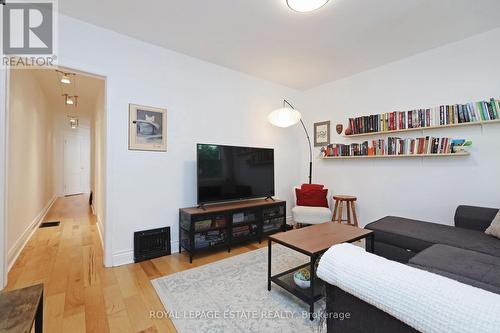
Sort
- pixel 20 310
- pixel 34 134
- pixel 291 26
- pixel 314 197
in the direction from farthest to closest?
pixel 34 134
pixel 314 197
pixel 291 26
pixel 20 310

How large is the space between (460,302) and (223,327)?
1.37 metres

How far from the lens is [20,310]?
36.4 inches

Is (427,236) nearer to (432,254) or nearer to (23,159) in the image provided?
(432,254)

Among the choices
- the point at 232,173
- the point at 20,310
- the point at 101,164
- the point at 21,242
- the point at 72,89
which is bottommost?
the point at 21,242

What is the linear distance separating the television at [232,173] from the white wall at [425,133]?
4.19ft

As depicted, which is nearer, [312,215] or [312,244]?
[312,244]

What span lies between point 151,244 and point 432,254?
273 centimetres

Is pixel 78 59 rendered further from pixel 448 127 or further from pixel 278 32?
pixel 448 127

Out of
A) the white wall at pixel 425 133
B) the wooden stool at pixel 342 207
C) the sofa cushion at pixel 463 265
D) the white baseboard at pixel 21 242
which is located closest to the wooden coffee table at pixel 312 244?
the sofa cushion at pixel 463 265

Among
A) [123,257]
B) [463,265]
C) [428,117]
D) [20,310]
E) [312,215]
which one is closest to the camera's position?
[20,310]

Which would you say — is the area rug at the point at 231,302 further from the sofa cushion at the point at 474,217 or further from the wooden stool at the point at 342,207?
the sofa cushion at the point at 474,217

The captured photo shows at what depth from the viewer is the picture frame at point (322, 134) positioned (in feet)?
13.0

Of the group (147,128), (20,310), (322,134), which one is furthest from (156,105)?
(322,134)
